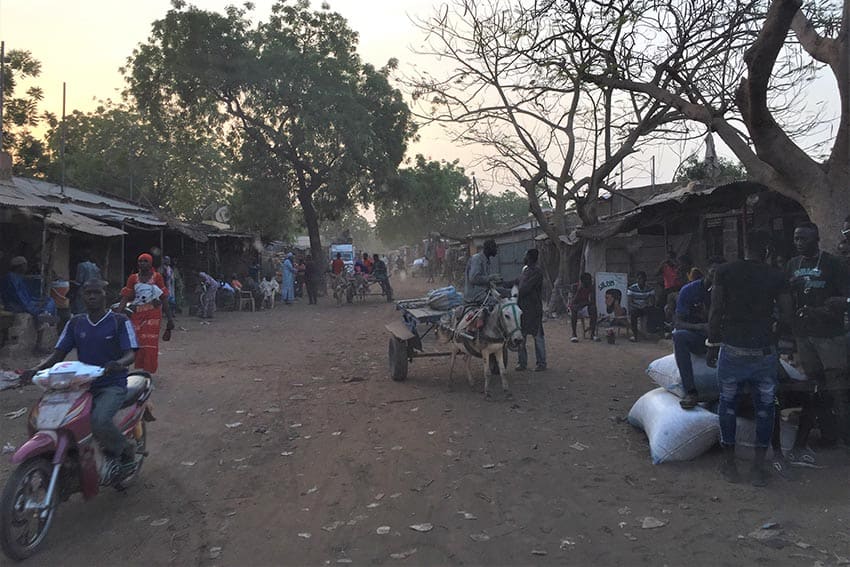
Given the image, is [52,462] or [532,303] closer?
[52,462]

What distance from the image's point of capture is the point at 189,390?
8.42 meters

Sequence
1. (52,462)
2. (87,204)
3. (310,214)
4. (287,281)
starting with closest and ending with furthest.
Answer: (52,462) → (87,204) → (287,281) → (310,214)

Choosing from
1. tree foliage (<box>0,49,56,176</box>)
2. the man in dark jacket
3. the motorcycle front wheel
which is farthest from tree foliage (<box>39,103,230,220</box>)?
the motorcycle front wheel

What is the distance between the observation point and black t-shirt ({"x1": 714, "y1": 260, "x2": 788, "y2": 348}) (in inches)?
178

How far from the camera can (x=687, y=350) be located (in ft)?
17.5

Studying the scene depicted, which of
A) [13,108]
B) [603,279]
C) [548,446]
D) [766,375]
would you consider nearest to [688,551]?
[766,375]

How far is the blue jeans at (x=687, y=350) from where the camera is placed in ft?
17.4

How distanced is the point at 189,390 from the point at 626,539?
21.4ft

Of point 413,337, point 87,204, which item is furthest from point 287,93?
point 413,337

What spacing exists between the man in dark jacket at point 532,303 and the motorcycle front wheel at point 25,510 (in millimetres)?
6455

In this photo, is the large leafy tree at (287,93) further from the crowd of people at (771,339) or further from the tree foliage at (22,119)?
the crowd of people at (771,339)

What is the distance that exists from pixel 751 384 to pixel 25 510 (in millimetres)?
5038

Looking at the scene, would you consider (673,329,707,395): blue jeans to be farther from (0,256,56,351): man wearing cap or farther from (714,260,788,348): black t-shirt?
(0,256,56,351): man wearing cap

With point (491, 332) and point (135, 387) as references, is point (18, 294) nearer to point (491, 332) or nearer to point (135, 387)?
point (135, 387)
